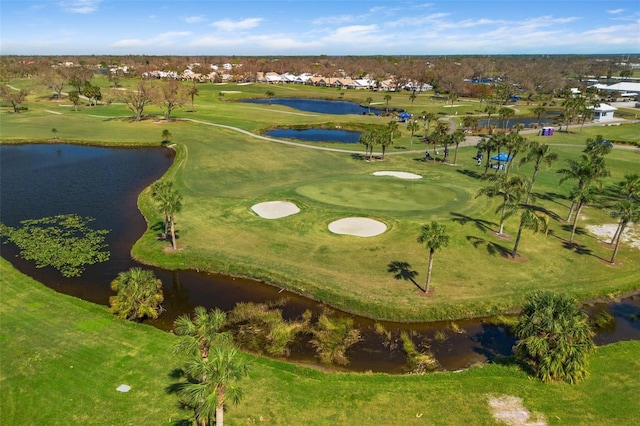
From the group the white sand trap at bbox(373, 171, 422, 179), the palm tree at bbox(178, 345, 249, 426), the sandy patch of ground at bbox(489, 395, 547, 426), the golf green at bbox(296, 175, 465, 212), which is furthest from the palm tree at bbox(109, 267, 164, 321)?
the white sand trap at bbox(373, 171, 422, 179)

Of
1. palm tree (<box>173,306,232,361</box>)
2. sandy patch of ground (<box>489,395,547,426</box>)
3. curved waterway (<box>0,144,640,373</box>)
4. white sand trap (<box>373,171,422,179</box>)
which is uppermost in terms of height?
palm tree (<box>173,306,232,361</box>)

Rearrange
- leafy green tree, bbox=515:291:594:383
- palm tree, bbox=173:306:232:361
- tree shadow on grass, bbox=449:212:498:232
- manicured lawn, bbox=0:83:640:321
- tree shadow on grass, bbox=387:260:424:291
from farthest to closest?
1. tree shadow on grass, bbox=449:212:498:232
2. tree shadow on grass, bbox=387:260:424:291
3. manicured lawn, bbox=0:83:640:321
4. leafy green tree, bbox=515:291:594:383
5. palm tree, bbox=173:306:232:361

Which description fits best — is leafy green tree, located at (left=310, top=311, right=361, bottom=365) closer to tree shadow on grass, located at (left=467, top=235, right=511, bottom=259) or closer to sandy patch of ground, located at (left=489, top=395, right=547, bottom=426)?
sandy patch of ground, located at (left=489, top=395, right=547, bottom=426)

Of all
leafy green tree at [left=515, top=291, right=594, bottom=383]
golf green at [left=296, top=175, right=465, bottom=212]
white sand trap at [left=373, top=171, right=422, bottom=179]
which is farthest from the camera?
white sand trap at [left=373, top=171, right=422, bottom=179]

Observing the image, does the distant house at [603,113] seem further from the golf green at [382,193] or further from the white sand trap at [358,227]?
the white sand trap at [358,227]

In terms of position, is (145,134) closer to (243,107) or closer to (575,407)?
(243,107)

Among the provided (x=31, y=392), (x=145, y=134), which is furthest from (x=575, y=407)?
(x=145, y=134)

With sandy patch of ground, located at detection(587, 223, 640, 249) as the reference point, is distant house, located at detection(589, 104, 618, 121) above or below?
above
